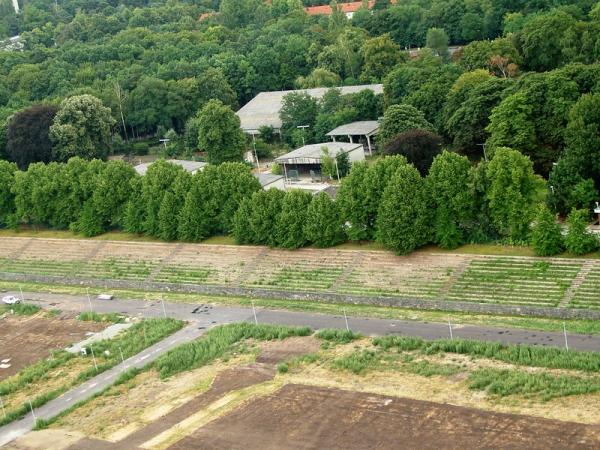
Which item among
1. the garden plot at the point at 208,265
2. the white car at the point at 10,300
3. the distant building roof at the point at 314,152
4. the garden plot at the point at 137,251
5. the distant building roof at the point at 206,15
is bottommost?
the white car at the point at 10,300

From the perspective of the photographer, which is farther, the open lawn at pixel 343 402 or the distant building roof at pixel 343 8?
the distant building roof at pixel 343 8

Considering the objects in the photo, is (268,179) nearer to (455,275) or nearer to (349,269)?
(349,269)

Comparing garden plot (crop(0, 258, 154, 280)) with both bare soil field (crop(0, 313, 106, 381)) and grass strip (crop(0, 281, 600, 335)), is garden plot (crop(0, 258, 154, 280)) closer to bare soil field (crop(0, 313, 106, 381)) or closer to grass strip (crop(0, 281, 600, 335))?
grass strip (crop(0, 281, 600, 335))

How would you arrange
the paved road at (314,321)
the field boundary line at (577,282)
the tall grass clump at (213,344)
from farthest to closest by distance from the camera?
the tall grass clump at (213,344) < the field boundary line at (577,282) < the paved road at (314,321)

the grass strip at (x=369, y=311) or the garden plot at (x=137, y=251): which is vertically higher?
the garden plot at (x=137, y=251)

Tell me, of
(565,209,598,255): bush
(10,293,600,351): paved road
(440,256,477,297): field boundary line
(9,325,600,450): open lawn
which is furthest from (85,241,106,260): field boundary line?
(565,209,598,255): bush

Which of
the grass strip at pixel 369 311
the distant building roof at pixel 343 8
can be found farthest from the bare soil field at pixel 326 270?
the distant building roof at pixel 343 8

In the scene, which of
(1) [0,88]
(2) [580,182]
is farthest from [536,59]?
(1) [0,88]

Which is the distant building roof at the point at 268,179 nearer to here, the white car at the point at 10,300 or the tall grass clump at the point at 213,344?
the white car at the point at 10,300
